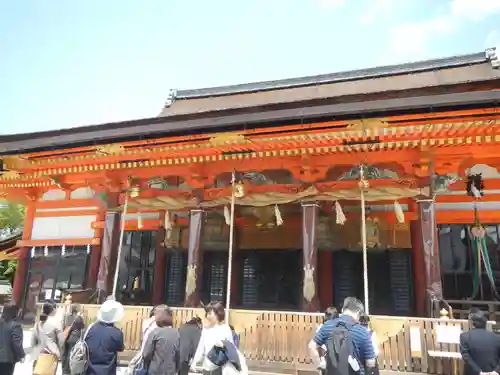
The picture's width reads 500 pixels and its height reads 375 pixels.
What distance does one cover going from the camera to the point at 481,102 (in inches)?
228

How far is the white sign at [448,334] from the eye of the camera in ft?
17.5

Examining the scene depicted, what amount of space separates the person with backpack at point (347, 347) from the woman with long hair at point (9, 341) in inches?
145

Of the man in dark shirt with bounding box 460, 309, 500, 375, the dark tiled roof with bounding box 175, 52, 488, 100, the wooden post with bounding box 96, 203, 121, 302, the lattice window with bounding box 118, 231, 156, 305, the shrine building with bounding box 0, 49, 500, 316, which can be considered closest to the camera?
the man in dark shirt with bounding box 460, 309, 500, 375

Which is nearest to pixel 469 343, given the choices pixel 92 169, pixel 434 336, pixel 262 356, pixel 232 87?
pixel 434 336

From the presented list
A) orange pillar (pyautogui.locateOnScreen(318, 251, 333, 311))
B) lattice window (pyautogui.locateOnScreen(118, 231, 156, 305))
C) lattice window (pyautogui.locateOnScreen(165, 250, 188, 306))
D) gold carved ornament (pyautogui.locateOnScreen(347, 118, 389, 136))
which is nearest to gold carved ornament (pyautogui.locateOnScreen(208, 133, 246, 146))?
gold carved ornament (pyautogui.locateOnScreen(347, 118, 389, 136))

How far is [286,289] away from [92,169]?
546 cm

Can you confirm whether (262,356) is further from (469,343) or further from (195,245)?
(469,343)

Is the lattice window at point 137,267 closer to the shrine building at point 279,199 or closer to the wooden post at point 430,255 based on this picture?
the shrine building at point 279,199

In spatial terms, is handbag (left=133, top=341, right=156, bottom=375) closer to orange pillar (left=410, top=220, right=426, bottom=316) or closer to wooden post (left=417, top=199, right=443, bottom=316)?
wooden post (left=417, top=199, right=443, bottom=316)

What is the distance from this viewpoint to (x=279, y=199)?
25.8ft

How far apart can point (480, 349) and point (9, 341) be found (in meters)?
5.23

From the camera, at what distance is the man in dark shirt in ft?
12.7

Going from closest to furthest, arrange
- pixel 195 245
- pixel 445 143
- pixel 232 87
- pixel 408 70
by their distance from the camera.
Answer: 1. pixel 445 143
2. pixel 195 245
3. pixel 408 70
4. pixel 232 87

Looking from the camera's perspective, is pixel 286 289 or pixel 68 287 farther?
pixel 68 287
